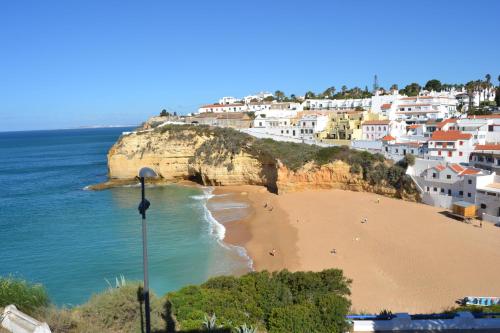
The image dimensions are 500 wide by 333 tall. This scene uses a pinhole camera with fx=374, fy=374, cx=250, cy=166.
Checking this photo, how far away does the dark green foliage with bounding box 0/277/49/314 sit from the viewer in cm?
948

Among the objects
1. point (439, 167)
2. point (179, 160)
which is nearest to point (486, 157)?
point (439, 167)

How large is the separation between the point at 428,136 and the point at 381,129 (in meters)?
5.64

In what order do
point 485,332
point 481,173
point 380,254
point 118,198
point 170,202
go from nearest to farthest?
point 485,332
point 380,254
point 481,173
point 170,202
point 118,198

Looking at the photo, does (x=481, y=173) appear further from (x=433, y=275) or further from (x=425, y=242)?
(x=433, y=275)

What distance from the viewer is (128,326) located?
10.2 metres

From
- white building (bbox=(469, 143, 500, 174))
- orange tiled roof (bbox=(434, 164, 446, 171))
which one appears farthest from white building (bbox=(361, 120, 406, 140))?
orange tiled roof (bbox=(434, 164, 446, 171))

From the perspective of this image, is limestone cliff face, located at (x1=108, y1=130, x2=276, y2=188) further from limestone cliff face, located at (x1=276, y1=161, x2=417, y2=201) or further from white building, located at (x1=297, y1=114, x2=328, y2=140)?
white building, located at (x1=297, y1=114, x2=328, y2=140)

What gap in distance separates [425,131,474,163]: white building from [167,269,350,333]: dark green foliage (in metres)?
25.0

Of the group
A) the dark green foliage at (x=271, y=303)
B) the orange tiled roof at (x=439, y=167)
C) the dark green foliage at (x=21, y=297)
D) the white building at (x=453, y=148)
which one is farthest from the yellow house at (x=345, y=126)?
the dark green foliage at (x=21, y=297)

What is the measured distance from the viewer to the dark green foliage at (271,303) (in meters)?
10.6

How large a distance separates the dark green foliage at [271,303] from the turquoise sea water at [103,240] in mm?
6608

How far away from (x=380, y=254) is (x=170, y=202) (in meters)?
21.9

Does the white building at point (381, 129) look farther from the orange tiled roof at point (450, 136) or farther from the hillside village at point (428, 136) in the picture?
the orange tiled roof at point (450, 136)

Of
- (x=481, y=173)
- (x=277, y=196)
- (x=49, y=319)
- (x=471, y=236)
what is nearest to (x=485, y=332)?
(x=49, y=319)
